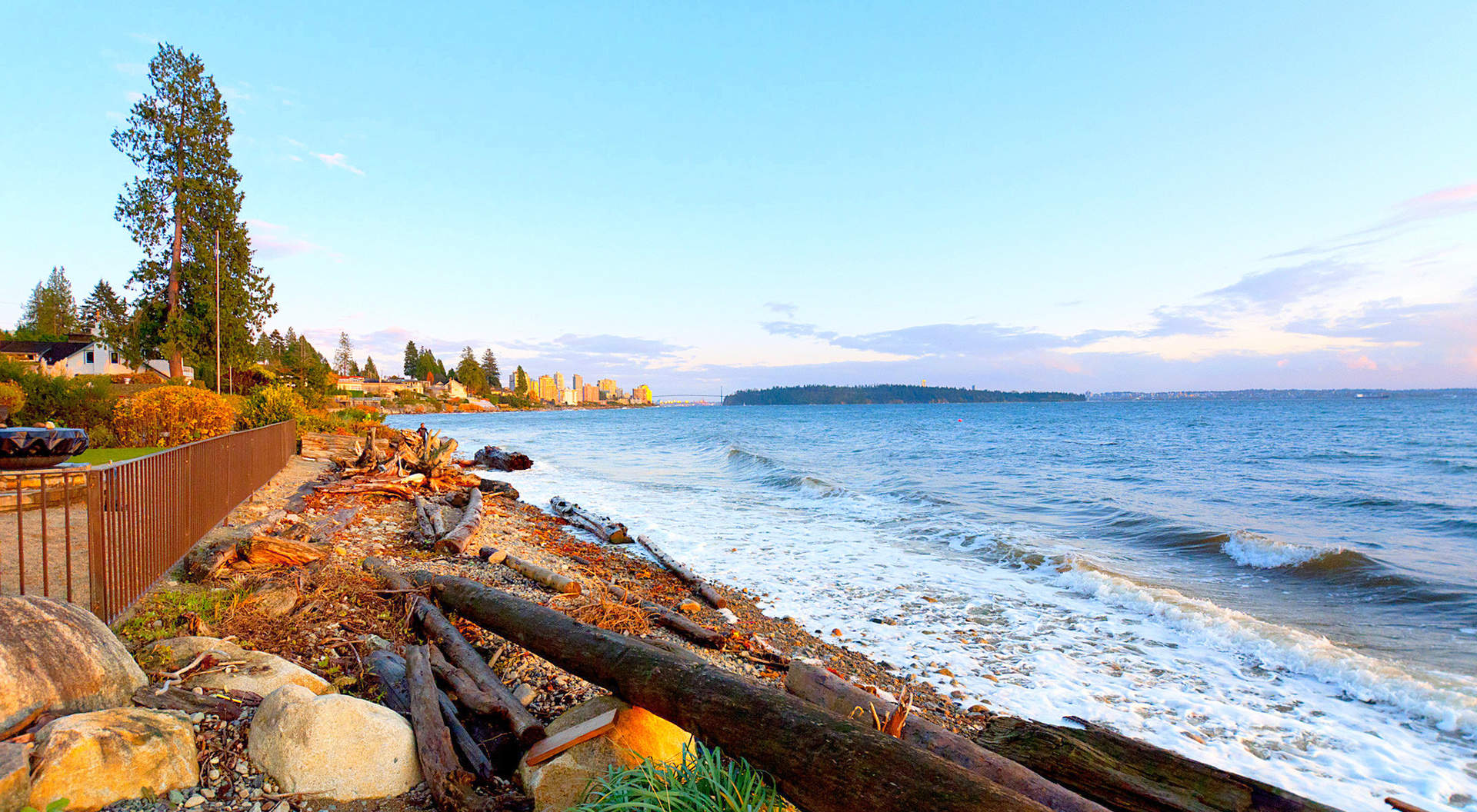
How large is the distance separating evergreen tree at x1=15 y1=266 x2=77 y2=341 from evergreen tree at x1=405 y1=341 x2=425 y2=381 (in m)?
58.1

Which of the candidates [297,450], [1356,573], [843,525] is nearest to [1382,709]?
[1356,573]

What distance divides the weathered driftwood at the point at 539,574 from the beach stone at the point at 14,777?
5.38m

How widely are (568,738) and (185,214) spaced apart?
130 feet

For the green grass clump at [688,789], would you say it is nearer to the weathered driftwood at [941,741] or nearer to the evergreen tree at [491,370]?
the weathered driftwood at [941,741]

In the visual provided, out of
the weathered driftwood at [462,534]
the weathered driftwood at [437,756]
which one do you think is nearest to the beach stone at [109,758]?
the weathered driftwood at [437,756]

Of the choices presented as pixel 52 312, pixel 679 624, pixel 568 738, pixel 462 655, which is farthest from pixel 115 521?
pixel 52 312

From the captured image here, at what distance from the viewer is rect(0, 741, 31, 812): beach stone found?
8.65 ft

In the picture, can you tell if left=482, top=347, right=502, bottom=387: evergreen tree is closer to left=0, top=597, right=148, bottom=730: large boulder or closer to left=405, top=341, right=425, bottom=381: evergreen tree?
left=405, top=341, right=425, bottom=381: evergreen tree

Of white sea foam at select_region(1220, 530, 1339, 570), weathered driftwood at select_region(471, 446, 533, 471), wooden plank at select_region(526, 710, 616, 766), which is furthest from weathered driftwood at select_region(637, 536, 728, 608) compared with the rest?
weathered driftwood at select_region(471, 446, 533, 471)

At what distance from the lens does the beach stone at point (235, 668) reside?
4008mm

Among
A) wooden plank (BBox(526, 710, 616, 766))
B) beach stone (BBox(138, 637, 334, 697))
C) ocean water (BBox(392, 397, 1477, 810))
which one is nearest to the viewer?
wooden plank (BBox(526, 710, 616, 766))

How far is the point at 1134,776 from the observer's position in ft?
10.7

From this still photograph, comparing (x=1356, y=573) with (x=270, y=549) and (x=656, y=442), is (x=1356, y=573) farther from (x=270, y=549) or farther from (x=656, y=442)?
(x=656, y=442)

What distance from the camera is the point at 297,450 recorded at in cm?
2144
